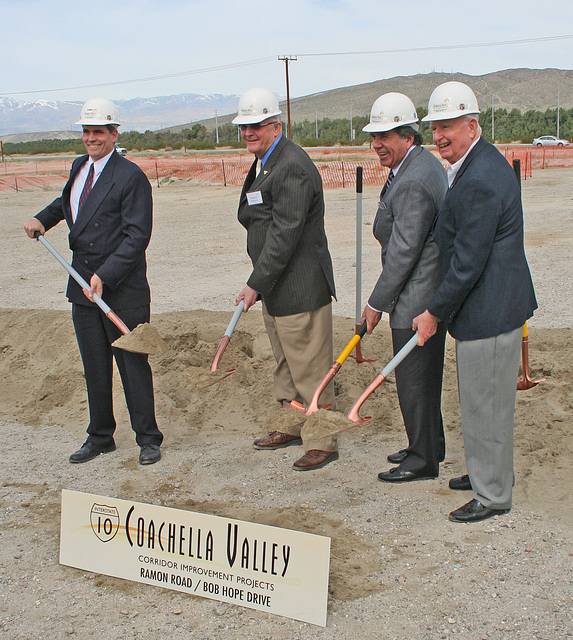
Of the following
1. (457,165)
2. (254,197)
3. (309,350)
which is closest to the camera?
(457,165)

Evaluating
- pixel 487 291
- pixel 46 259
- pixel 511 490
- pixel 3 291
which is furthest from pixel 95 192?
pixel 46 259

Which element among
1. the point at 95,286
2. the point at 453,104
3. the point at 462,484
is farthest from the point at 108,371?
the point at 453,104

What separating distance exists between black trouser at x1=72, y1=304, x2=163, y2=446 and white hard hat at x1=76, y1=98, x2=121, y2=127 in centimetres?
112

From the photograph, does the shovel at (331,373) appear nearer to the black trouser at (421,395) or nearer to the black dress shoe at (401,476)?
the black trouser at (421,395)

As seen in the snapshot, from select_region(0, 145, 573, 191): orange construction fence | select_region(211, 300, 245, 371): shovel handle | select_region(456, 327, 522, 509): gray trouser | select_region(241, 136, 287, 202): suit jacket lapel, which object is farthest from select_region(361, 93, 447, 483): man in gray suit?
select_region(0, 145, 573, 191): orange construction fence

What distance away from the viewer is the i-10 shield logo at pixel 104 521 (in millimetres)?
3123

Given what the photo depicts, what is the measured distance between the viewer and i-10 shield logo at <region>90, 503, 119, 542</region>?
312 centimetres

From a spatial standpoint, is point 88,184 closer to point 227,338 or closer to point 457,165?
point 227,338

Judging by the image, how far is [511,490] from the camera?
346 centimetres

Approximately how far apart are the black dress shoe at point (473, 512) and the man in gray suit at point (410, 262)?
0.46 m

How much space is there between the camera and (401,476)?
390 cm

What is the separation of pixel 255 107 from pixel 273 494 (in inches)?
86.2

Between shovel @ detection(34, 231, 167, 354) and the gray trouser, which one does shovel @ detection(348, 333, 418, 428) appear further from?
shovel @ detection(34, 231, 167, 354)

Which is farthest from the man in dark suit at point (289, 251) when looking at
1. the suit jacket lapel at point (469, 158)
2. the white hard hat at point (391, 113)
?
the suit jacket lapel at point (469, 158)
